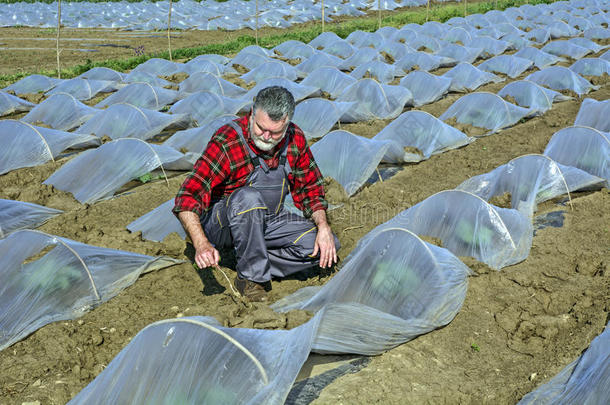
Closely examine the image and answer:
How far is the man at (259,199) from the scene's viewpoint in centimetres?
337

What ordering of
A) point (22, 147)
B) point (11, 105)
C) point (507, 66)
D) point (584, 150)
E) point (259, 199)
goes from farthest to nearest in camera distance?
1. point (507, 66)
2. point (11, 105)
3. point (22, 147)
4. point (584, 150)
5. point (259, 199)

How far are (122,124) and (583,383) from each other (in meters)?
6.89

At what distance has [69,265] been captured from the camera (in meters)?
3.85

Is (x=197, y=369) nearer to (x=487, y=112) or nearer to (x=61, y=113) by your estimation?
(x=487, y=112)

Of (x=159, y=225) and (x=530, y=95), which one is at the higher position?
(x=530, y=95)

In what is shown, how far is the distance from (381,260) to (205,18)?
24686 mm

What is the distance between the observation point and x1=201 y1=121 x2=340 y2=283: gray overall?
→ 3553 millimetres

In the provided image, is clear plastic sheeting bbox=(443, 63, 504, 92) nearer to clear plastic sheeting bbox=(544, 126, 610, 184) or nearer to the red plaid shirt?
clear plastic sheeting bbox=(544, 126, 610, 184)

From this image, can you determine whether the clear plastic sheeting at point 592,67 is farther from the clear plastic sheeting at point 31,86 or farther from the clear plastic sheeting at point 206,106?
the clear plastic sheeting at point 31,86

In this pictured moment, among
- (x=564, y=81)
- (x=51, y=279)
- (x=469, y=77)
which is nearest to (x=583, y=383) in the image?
(x=51, y=279)

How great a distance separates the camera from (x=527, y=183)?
523cm

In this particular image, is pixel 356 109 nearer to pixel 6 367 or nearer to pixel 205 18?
pixel 6 367

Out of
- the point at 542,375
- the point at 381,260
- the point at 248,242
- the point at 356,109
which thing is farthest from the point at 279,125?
the point at 356,109

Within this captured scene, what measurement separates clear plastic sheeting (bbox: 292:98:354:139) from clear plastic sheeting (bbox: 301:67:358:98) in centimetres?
248
